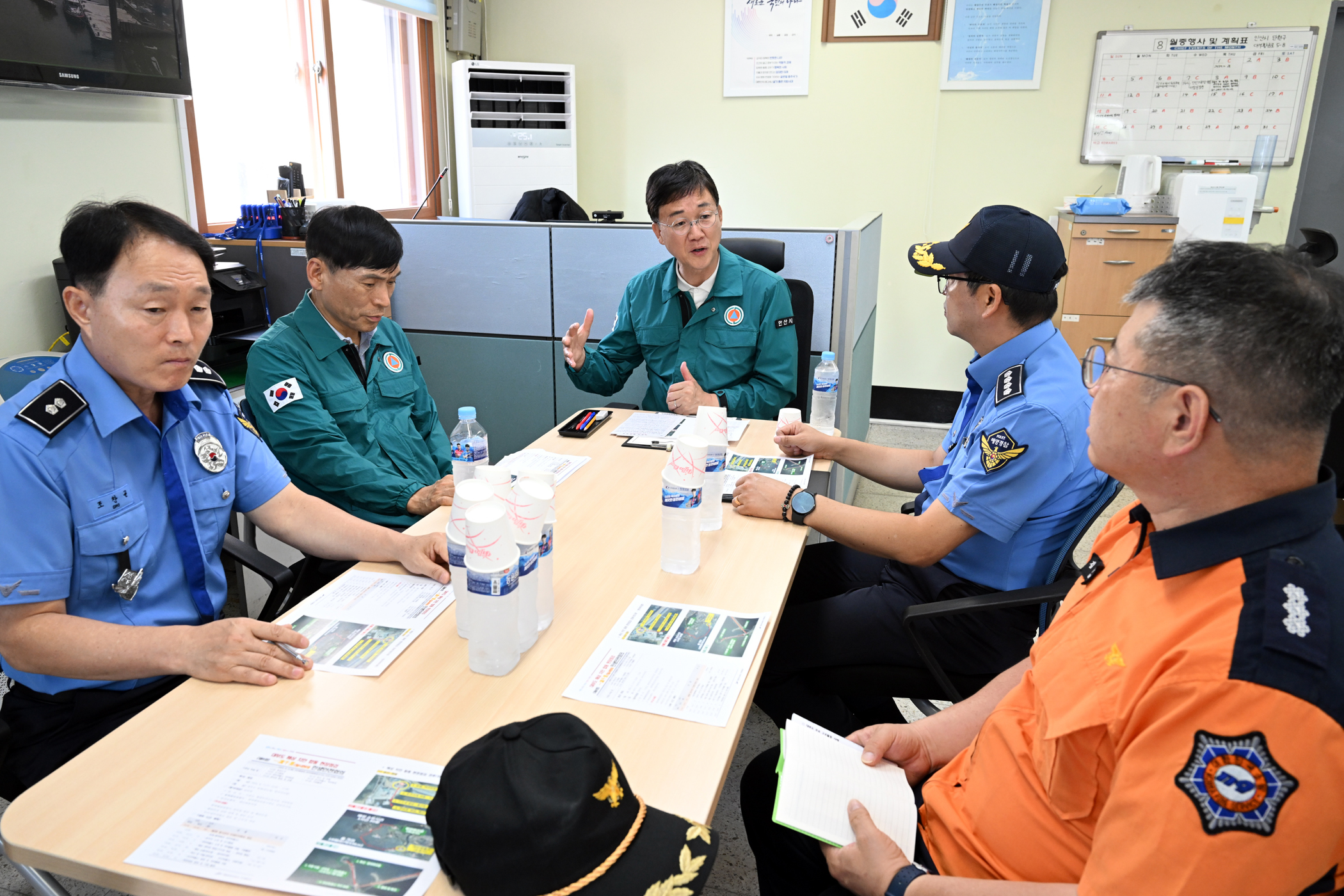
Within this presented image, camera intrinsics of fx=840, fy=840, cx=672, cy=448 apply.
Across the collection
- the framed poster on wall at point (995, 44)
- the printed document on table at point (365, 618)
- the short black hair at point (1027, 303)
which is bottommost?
the printed document on table at point (365, 618)

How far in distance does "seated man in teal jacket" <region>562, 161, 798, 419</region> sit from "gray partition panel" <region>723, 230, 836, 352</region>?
0.31 m

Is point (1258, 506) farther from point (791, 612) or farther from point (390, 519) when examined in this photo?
point (390, 519)

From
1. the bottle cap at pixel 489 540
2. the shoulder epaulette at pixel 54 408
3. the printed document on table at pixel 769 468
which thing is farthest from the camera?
the printed document on table at pixel 769 468

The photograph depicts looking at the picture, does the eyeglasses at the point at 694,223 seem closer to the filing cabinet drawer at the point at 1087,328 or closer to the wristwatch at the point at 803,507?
the wristwatch at the point at 803,507

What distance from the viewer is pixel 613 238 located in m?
3.22

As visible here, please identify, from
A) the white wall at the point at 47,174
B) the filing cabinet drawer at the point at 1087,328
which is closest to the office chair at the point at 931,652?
the white wall at the point at 47,174

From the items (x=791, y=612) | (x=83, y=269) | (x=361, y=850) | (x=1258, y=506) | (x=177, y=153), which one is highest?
Answer: (x=177, y=153)

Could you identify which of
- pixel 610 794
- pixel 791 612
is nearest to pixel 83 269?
pixel 610 794

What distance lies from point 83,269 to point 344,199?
9.97 ft

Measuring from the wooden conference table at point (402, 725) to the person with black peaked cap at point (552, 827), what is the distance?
4.3 inches

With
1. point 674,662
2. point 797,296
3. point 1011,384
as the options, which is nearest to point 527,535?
point 674,662

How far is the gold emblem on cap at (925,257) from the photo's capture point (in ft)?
5.84

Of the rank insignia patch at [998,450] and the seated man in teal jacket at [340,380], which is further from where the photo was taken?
the seated man in teal jacket at [340,380]

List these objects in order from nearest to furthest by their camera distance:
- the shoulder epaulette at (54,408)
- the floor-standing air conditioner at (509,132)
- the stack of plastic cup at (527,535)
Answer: the stack of plastic cup at (527,535)
the shoulder epaulette at (54,408)
the floor-standing air conditioner at (509,132)
